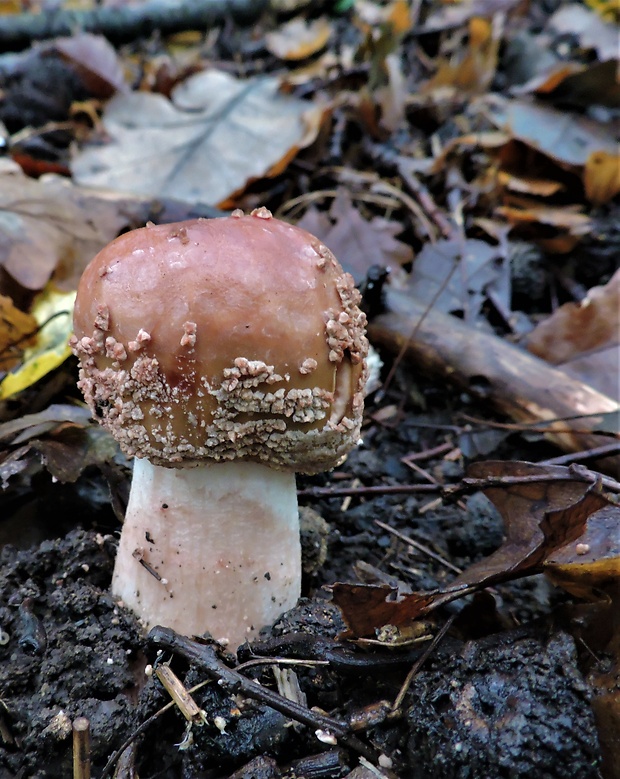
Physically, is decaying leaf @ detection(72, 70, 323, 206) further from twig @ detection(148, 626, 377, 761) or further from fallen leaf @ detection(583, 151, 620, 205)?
twig @ detection(148, 626, 377, 761)

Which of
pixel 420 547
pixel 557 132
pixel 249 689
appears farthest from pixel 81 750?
pixel 557 132

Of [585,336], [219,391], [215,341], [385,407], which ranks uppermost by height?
[215,341]

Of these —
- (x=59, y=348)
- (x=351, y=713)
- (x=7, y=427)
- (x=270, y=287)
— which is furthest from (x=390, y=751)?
(x=59, y=348)

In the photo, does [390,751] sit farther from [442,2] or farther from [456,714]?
[442,2]

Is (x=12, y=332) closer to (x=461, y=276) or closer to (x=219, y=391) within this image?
(x=219, y=391)

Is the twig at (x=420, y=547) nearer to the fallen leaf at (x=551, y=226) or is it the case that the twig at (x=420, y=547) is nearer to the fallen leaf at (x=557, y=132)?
the fallen leaf at (x=551, y=226)

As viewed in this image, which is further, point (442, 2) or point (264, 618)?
point (442, 2)
